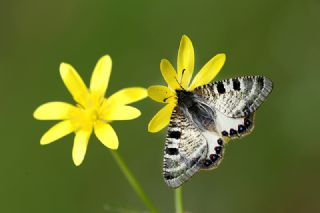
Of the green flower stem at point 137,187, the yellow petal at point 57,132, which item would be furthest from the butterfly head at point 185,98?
the yellow petal at point 57,132

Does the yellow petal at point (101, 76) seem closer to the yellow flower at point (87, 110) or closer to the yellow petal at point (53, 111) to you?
the yellow flower at point (87, 110)

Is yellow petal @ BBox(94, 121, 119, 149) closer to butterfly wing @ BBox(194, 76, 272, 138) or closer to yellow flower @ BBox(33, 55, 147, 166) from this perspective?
yellow flower @ BBox(33, 55, 147, 166)

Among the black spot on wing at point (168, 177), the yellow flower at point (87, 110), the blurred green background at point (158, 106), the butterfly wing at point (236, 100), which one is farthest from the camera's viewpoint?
the blurred green background at point (158, 106)

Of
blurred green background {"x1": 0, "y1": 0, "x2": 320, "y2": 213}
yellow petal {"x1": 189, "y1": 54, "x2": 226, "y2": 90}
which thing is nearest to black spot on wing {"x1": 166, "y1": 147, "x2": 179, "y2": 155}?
yellow petal {"x1": 189, "y1": 54, "x2": 226, "y2": 90}

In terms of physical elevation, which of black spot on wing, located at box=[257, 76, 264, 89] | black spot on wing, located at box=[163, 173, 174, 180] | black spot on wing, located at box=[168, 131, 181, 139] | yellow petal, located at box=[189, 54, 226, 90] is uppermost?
yellow petal, located at box=[189, 54, 226, 90]

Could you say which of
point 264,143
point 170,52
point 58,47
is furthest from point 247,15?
point 58,47

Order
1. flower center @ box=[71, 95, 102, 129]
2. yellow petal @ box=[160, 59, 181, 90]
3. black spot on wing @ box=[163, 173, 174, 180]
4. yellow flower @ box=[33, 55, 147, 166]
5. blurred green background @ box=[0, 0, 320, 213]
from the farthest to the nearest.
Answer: blurred green background @ box=[0, 0, 320, 213] → flower center @ box=[71, 95, 102, 129] → yellow flower @ box=[33, 55, 147, 166] → yellow petal @ box=[160, 59, 181, 90] → black spot on wing @ box=[163, 173, 174, 180]

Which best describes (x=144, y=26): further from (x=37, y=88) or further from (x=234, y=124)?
(x=234, y=124)

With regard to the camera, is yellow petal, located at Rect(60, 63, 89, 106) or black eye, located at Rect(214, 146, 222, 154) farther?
yellow petal, located at Rect(60, 63, 89, 106)
